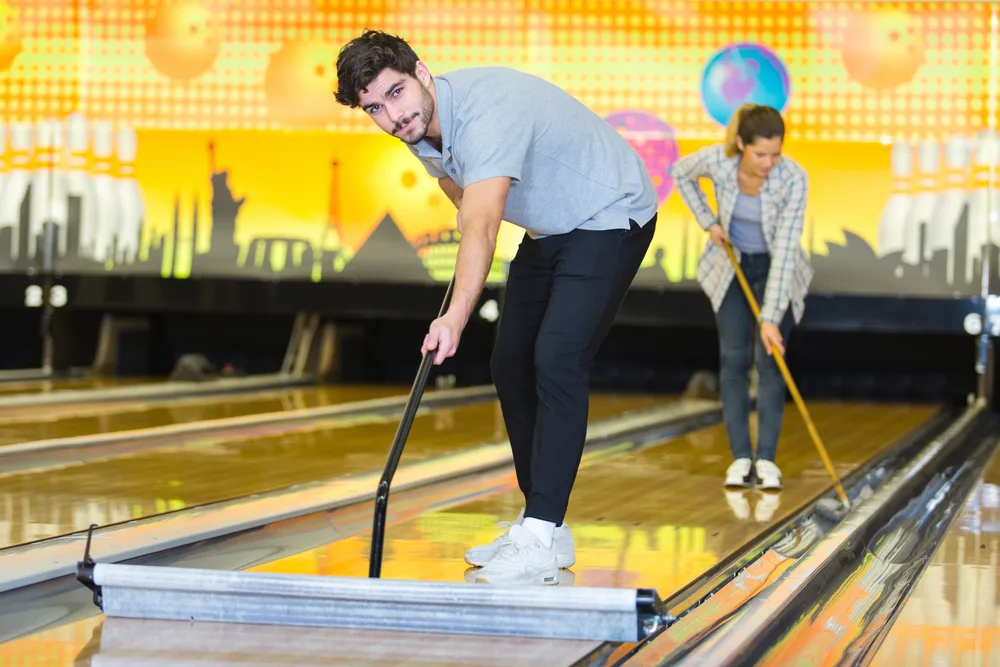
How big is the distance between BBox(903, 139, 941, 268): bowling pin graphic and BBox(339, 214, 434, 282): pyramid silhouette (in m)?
2.47

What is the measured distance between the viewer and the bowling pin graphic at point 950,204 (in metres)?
7.24

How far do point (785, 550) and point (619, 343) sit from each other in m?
5.10

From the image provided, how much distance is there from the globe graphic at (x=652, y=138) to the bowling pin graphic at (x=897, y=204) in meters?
1.09

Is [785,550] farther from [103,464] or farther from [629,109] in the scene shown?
[629,109]

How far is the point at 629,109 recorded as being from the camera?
296 inches

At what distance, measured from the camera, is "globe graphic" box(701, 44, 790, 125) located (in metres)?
7.40

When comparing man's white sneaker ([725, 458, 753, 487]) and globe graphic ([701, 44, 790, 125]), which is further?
globe graphic ([701, 44, 790, 125])

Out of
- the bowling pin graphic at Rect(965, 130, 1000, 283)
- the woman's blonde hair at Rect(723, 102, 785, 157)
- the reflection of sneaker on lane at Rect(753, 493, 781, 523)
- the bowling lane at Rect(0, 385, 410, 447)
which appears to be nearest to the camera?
the reflection of sneaker on lane at Rect(753, 493, 781, 523)

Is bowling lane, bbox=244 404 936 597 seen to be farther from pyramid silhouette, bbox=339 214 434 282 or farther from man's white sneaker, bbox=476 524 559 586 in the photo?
pyramid silhouette, bbox=339 214 434 282

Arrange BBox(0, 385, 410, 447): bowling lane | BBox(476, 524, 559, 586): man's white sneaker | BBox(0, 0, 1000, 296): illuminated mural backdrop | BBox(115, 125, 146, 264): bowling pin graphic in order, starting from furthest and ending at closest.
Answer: BBox(115, 125, 146, 264): bowling pin graphic, BBox(0, 0, 1000, 296): illuminated mural backdrop, BBox(0, 385, 410, 447): bowling lane, BBox(476, 524, 559, 586): man's white sneaker

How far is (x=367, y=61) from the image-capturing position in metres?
2.07

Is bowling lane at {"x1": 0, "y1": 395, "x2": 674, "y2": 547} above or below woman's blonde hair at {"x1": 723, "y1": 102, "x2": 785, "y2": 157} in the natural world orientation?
below

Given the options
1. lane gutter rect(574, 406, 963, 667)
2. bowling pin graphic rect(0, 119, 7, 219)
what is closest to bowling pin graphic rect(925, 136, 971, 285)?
lane gutter rect(574, 406, 963, 667)

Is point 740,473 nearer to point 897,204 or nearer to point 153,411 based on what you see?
point 153,411
